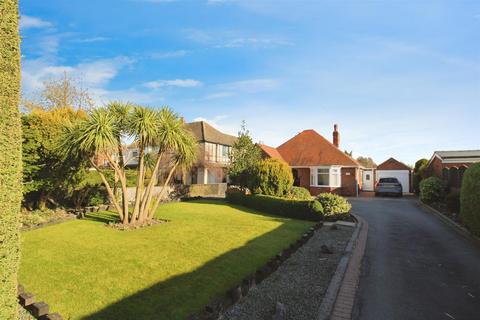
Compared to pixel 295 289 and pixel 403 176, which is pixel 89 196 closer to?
pixel 295 289

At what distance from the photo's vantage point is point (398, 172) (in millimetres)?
37656

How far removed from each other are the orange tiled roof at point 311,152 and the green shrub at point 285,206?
13.7m

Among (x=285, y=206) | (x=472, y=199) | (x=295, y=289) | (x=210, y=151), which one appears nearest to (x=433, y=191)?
(x=472, y=199)

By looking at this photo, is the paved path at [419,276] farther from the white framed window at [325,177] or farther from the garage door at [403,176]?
the garage door at [403,176]

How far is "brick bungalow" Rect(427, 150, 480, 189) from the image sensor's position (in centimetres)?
1845

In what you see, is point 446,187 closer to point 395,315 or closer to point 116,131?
point 395,315

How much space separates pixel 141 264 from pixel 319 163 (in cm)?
2573

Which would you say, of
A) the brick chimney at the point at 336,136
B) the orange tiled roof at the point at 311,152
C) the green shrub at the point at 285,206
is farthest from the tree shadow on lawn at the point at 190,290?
the brick chimney at the point at 336,136

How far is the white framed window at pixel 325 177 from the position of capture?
29703 millimetres

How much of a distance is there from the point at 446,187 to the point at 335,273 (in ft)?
56.7

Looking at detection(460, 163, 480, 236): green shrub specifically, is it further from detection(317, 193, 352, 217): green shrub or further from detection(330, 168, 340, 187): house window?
detection(330, 168, 340, 187): house window

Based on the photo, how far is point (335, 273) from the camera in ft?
23.7

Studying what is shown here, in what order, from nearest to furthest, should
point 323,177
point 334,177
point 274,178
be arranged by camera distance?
point 274,178, point 334,177, point 323,177

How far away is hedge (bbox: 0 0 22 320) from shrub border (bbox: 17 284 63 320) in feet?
4.41
